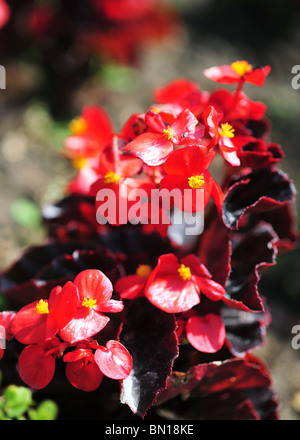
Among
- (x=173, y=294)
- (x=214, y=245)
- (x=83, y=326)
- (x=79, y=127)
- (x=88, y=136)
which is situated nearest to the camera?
(x=83, y=326)

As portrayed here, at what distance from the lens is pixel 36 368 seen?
0.94 m

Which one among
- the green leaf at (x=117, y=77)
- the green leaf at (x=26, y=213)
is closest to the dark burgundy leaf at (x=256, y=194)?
the green leaf at (x=26, y=213)

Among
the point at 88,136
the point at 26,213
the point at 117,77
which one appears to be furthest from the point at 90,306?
the point at 117,77

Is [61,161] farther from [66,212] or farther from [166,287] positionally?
[166,287]

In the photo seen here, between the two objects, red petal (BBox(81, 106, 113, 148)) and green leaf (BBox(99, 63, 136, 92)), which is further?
green leaf (BBox(99, 63, 136, 92))

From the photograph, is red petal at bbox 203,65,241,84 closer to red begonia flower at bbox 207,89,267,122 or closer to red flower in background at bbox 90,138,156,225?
red begonia flower at bbox 207,89,267,122

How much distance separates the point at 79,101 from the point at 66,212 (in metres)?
1.32

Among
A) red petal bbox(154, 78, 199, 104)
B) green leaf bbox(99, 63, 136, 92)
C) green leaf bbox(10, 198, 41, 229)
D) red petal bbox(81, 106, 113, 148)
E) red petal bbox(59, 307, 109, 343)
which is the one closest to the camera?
red petal bbox(59, 307, 109, 343)

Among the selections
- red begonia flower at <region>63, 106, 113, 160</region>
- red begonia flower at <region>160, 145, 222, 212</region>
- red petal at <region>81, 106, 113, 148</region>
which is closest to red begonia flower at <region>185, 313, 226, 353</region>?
red begonia flower at <region>160, 145, 222, 212</region>

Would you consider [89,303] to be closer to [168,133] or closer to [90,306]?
[90,306]

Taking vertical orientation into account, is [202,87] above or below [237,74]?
below

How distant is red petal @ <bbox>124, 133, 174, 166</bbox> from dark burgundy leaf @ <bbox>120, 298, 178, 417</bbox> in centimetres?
37

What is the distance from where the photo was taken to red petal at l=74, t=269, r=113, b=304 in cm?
95

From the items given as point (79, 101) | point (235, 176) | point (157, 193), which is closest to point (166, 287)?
point (157, 193)
